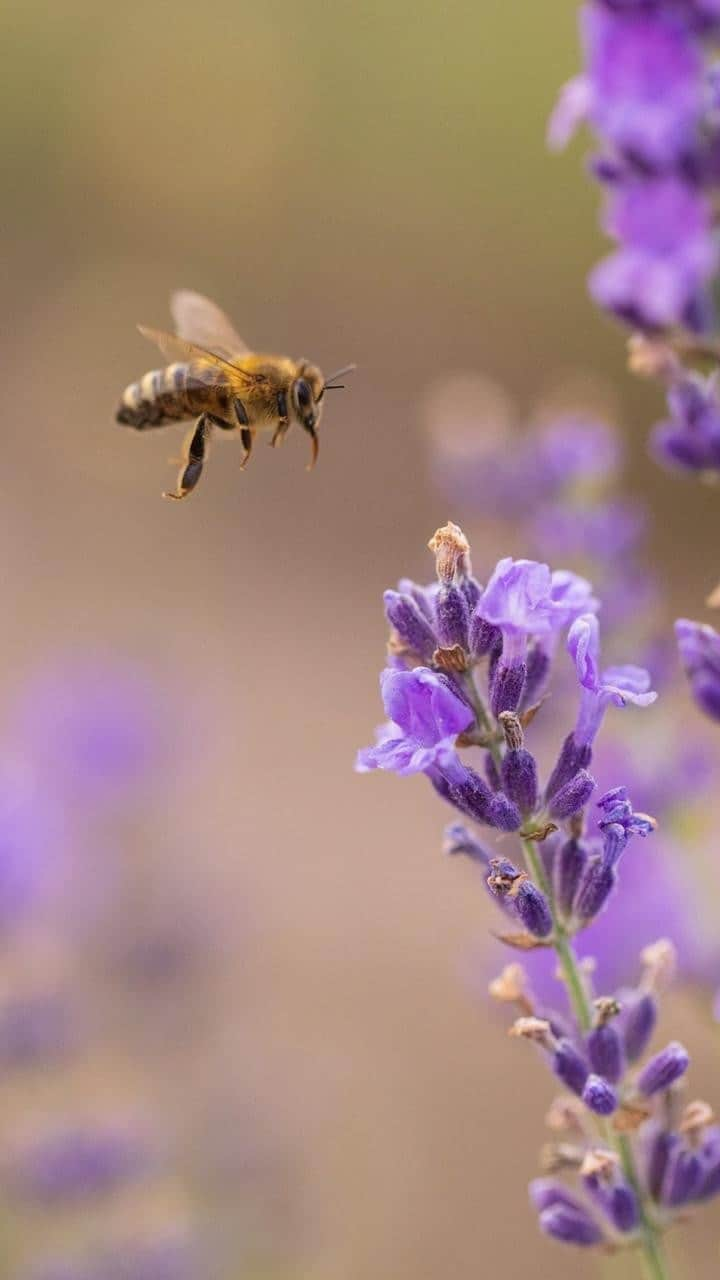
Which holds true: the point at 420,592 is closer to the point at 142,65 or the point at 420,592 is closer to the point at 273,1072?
the point at 273,1072

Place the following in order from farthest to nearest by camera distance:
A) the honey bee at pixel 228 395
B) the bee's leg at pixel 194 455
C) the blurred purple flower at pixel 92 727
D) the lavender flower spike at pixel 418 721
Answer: the blurred purple flower at pixel 92 727
the honey bee at pixel 228 395
the bee's leg at pixel 194 455
the lavender flower spike at pixel 418 721

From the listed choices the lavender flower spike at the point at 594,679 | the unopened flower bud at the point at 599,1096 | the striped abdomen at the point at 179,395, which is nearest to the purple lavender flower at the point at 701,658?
the lavender flower spike at the point at 594,679

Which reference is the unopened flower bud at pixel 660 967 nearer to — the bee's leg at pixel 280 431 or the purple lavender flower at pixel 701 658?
the purple lavender flower at pixel 701 658

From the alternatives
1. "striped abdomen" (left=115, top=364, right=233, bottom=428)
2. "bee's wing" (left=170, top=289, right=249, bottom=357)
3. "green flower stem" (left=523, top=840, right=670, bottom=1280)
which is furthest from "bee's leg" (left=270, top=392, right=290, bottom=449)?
"green flower stem" (left=523, top=840, right=670, bottom=1280)

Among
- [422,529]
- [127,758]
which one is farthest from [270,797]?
[127,758]

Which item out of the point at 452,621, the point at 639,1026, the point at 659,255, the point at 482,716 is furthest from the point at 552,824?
the point at 659,255

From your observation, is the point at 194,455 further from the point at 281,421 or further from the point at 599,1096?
the point at 599,1096

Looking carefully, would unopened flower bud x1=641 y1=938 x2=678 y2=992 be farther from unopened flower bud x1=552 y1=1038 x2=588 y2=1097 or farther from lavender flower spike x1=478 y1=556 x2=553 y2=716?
lavender flower spike x1=478 y1=556 x2=553 y2=716
